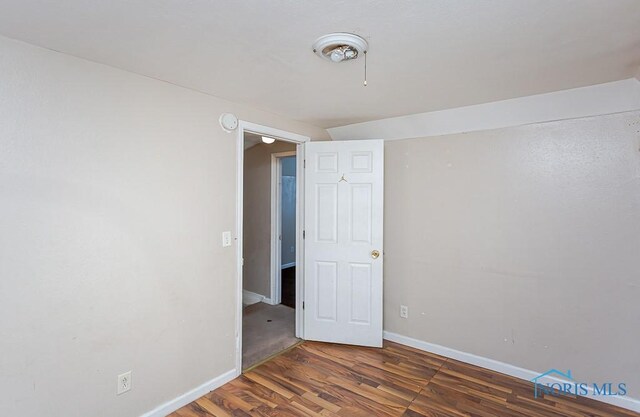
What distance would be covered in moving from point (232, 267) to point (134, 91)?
1.41 meters

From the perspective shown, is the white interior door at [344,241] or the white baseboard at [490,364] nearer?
the white baseboard at [490,364]

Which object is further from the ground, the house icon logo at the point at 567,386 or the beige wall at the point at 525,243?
the beige wall at the point at 525,243

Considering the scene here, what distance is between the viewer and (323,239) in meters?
3.12

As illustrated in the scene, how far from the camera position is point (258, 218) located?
428cm

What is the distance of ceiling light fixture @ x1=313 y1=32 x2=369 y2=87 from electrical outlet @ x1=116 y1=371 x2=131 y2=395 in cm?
220

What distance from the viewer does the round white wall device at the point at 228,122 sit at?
7.84 feet

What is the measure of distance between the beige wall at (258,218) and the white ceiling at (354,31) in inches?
76.0

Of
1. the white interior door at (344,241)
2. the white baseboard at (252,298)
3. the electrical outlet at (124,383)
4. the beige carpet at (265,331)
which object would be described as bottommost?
the beige carpet at (265,331)

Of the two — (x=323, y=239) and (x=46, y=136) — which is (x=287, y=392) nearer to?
(x=323, y=239)

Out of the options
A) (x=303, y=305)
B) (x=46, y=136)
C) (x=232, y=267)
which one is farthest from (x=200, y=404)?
(x=46, y=136)

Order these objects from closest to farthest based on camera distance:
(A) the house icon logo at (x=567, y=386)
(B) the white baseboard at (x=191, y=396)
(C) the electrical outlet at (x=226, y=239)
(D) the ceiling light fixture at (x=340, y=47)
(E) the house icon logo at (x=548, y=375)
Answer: (D) the ceiling light fixture at (x=340, y=47) < (B) the white baseboard at (x=191, y=396) < (A) the house icon logo at (x=567, y=386) < (E) the house icon logo at (x=548, y=375) < (C) the electrical outlet at (x=226, y=239)

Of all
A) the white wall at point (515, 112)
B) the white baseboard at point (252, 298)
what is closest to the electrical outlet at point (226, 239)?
the white wall at point (515, 112)

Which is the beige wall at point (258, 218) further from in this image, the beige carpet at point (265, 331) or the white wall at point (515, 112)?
the white wall at point (515, 112)

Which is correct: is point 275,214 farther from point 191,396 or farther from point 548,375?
point 548,375
